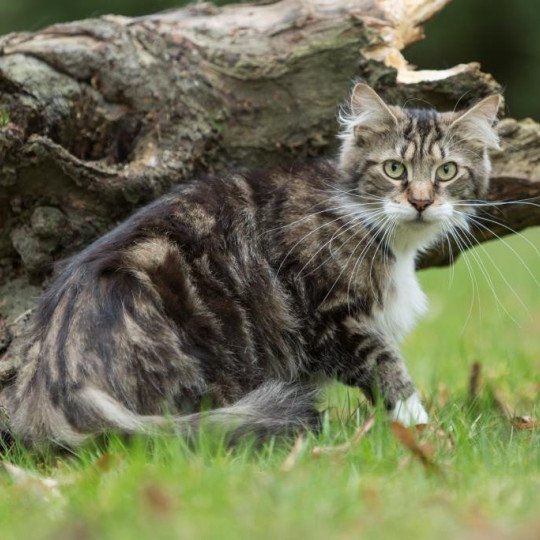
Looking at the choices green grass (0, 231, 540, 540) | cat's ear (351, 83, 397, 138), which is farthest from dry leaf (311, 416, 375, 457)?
cat's ear (351, 83, 397, 138)

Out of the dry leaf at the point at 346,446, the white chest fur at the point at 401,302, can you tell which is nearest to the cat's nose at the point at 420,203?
the white chest fur at the point at 401,302

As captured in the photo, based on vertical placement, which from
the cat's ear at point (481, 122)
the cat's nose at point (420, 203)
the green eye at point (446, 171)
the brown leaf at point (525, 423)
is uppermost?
the cat's ear at point (481, 122)

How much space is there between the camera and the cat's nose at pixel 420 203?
4688mm

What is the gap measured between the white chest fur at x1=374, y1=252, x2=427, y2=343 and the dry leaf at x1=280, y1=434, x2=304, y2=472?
113 cm

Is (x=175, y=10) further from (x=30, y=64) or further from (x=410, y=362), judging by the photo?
(x=410, y=362)

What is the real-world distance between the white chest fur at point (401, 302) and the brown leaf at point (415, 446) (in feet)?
3.23

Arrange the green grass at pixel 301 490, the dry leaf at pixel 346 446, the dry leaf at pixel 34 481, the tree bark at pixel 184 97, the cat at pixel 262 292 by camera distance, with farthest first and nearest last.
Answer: the tree bark at pixel 184 97 < the cat at pixel 262 292 < the dry leaf at pixel 346 446 < the dry leaf at pixel 34 481 < the green grass at pixel 301 490

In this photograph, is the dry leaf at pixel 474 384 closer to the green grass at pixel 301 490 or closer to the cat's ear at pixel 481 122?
the green grass at pixel 301 490

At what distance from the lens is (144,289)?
4230mm

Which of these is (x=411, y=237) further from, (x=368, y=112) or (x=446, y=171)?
(x=368, y=112)

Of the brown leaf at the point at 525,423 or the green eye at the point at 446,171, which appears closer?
the brown leaf at the point at 525,423

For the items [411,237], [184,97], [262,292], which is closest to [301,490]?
[262,292]

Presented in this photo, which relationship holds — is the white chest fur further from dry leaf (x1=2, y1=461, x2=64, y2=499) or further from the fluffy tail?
dry leaf (x1=2, y1=461, x2=64, y2=499)

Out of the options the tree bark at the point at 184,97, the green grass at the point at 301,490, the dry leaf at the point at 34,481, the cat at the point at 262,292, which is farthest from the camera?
the tree bark at the point at 184,97
